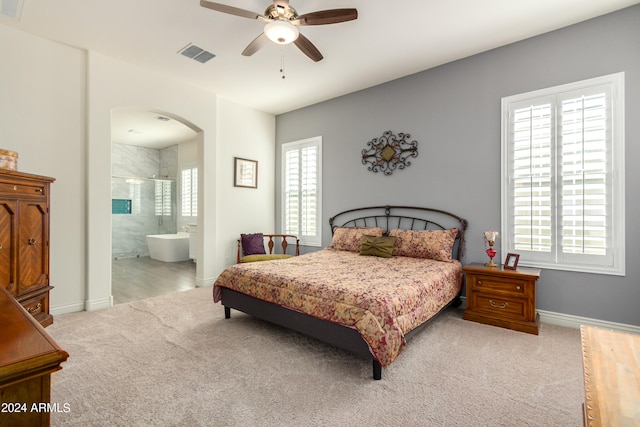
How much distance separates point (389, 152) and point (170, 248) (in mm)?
5707

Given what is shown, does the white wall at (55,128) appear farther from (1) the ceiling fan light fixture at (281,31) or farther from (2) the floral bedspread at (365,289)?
(1) the ceiling fan light fixture at (281,31)

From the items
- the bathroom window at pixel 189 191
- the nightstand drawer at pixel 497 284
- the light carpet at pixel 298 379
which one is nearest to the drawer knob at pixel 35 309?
the light carpet at pixel 298 379

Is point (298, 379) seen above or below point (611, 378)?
below

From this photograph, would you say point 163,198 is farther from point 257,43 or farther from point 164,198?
point 257,43

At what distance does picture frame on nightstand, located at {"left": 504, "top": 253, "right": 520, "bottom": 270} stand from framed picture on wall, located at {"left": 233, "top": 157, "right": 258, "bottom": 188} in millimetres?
4248

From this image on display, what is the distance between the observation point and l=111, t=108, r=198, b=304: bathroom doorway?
21.6 ft

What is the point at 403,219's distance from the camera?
4438 mm

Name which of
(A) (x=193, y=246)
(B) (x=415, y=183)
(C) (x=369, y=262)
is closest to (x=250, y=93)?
(B) (x=415, y=183)

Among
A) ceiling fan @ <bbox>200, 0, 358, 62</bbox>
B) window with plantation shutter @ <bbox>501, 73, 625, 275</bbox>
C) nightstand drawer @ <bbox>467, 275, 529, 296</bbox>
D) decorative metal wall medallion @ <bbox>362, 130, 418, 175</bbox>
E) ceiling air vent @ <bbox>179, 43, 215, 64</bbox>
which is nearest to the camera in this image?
ceiling fan @ <bbox>200, 0, 358, 62</bbox>

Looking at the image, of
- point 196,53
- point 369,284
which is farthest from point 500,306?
point 196,53

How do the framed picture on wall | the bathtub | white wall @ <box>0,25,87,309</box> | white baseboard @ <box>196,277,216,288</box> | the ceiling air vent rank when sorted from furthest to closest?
the bathtub → the framed picture on wall → white baseboard @ <box>196,277,216,288</box> → the ceiling air vent → white wall @ <box>0,25,87,309</box>

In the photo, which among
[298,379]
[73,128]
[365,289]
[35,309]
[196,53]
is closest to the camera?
[298,379]

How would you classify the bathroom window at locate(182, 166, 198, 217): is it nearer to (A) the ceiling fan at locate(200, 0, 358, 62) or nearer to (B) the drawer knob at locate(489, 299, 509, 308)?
(A) the ceiling fan at locate(200, 0, 358, 62)

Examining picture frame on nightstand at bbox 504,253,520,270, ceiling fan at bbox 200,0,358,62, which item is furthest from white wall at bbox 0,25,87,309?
picture frame on nightstand at bbox 504,253,520,270
